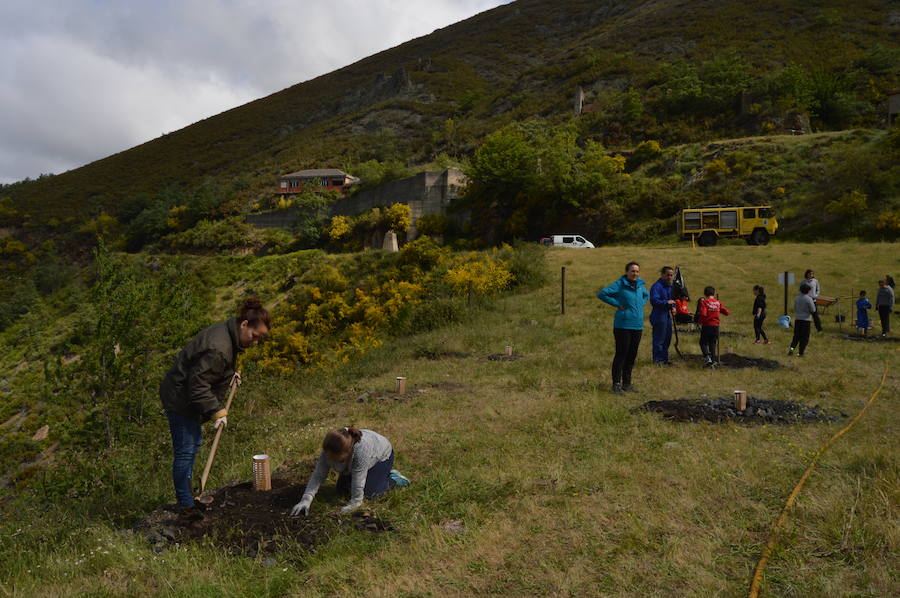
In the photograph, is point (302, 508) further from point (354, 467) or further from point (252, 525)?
point (354, 467)

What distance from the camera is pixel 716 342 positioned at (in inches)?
370

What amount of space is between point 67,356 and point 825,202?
43.6m

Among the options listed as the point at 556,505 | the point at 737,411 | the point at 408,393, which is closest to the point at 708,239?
the point at 737,411

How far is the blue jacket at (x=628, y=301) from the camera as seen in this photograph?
7.40 m

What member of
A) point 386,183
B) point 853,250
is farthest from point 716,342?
point 386,183

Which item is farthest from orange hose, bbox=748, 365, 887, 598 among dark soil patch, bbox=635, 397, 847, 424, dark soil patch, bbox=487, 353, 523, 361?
dark soil patch, bbox=487, 353, 523, 361

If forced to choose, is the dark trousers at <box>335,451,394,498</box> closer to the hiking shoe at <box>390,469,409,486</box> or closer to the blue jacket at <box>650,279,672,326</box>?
the hiking shoe at <box>390,469,409,486</box>

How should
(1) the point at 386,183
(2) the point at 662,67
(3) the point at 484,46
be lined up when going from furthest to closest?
1. (3) the point at 484,46
2. (2) the point at 662,67
3. (1) the point at 386,183

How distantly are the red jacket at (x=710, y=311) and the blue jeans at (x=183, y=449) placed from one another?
8318mm

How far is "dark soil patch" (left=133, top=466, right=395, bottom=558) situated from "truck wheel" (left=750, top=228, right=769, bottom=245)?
84.6ft

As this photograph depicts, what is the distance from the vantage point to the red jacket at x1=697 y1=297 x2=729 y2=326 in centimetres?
918

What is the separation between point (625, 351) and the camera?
7.56 meters

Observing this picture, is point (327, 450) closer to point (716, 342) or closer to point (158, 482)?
point (158, 482)

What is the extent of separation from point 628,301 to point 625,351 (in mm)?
750
